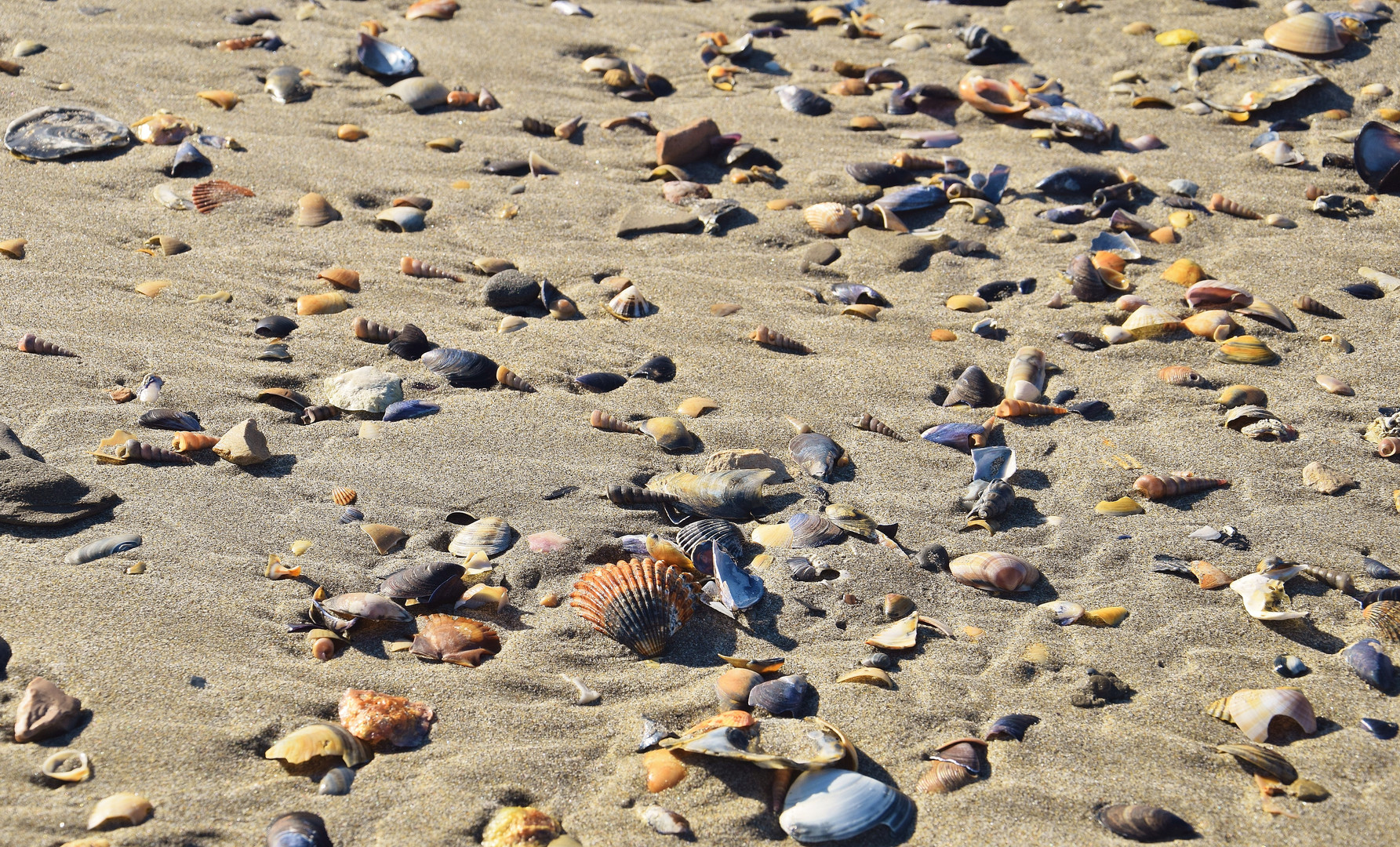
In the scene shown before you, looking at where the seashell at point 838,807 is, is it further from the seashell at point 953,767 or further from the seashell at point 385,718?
the seashell at point 385,718

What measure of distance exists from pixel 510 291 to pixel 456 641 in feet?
5.55

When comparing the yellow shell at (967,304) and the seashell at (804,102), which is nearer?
the yellow shell at (967,304)

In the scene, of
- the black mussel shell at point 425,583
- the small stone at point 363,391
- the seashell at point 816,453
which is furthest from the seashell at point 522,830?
the small stone at point 363,391

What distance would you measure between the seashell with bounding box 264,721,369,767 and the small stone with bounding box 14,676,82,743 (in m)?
0.37

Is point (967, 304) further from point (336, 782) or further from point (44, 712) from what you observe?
point (44, 712)

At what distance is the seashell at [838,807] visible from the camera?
6.03 feet

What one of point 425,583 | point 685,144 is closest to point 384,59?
point 685,144

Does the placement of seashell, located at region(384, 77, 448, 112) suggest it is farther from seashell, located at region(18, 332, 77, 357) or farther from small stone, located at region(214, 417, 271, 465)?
small stone, located at region(214, 417, 271, 465)

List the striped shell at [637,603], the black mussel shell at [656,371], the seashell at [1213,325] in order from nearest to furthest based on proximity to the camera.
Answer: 1. the striped shell at [637,603]
2. the black mussel shell at [656,371]
3. the seashell at [1213,325]

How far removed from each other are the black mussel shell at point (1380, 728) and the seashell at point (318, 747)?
2.01 m

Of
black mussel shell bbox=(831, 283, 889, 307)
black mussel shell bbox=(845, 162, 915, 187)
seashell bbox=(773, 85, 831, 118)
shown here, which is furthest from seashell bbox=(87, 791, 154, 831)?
seashell bbox=(773, 85, 831, 118)

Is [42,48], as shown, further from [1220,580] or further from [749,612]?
[1220,580]

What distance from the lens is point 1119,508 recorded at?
2.79 metres

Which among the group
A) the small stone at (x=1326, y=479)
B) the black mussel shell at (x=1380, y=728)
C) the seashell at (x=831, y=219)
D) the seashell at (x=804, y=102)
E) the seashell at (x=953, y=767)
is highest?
the seashell at (x=804, y=102)
